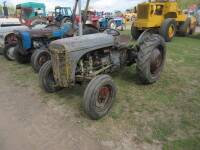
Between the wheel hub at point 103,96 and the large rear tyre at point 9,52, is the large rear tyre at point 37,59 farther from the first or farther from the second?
the wheel hub at point 103,96

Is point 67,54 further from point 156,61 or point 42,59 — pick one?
point 42,59

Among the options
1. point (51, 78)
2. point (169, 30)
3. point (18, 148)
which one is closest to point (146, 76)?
point (51, 78)

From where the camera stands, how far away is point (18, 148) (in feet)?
10.1

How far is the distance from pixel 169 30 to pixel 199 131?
7.46m

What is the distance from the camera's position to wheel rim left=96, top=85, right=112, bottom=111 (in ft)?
12.3

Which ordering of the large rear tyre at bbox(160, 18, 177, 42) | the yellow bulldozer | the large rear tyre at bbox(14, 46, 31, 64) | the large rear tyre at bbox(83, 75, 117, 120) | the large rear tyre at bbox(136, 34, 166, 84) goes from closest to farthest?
the large rear tyre at bbox(83, 75, 117, 120)
the large rear tyre at bbox(136, 34, 166, 84)
the large rear tyre at bbox(14, 46, 31, 64)
the large rear tyre at bbox(160, 18, 177, 42)
the yellow bulldozer

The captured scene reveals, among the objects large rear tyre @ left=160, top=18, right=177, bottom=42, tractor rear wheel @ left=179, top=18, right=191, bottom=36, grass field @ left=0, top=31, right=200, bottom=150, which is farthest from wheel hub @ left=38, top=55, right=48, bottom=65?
tractor rear wheel @ left=179, top=18, right=191, bottom=36

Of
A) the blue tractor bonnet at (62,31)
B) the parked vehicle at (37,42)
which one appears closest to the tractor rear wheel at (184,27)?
the parked vehicle at (37,42)

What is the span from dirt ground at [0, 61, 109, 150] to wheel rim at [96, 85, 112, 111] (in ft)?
1.72

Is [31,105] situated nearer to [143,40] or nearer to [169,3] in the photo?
[143,40]

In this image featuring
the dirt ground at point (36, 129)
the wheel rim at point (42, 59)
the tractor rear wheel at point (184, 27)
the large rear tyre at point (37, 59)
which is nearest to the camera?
the dirt ground at point (36, 129)

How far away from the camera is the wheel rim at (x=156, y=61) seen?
4895 mm

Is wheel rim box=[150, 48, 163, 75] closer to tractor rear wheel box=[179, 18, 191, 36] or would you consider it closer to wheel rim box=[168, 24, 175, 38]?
wheel rim box=[168, 24, 175, 38]

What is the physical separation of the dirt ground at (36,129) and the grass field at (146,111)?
17 centimetres
